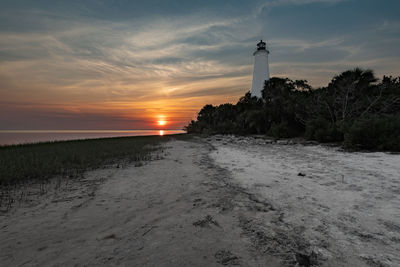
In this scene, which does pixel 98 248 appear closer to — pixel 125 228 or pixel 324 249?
pixel 125 228

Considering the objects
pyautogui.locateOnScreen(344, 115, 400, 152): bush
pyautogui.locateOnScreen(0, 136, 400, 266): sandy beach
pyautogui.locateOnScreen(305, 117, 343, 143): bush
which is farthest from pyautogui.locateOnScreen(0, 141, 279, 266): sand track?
pyautogui.locateOnScreen(305, 117, 343, 143): bush

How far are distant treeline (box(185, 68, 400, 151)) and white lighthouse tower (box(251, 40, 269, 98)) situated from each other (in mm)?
18194

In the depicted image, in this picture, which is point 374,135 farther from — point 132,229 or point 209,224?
point 132,229

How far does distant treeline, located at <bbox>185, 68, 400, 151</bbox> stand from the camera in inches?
426

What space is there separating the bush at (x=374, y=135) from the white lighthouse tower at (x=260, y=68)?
44214mm

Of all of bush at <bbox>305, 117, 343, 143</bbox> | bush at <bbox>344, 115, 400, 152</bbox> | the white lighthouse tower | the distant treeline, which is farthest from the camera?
the white lighthouse tower

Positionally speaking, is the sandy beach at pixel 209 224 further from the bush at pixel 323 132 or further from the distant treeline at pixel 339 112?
the bush at pixel 323 132

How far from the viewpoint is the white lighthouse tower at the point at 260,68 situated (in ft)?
177

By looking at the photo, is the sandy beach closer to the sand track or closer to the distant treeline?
the sand track

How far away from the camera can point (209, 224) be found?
277 cm

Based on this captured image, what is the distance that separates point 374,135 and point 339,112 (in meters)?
12.3

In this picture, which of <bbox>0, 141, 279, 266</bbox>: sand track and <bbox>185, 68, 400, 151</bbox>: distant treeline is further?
<bbox>185, 68, 400, 151</bbox>: distant treeline

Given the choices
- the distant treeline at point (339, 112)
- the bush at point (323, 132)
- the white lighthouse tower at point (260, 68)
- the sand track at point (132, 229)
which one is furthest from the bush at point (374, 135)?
the white lighthouse tower at point (260, 68)

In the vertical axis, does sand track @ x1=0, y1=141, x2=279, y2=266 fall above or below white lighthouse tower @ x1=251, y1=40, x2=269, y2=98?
below
